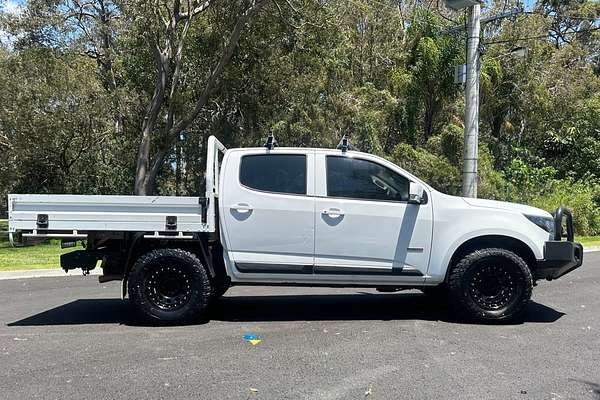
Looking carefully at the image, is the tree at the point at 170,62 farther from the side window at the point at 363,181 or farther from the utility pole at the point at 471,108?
the side window at the point at 363,181

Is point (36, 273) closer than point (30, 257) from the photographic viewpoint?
Yes

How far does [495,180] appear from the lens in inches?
856

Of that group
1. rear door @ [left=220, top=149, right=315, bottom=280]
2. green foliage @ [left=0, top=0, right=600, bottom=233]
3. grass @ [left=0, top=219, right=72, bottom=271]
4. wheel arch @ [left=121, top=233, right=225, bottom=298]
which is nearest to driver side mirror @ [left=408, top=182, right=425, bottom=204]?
rear door @ [left=220, top=149, right=315, bottom=280]

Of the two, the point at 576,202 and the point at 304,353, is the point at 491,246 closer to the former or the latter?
the point at 304,353

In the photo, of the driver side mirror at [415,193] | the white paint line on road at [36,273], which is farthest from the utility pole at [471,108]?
the white paint line on road at [36,273]

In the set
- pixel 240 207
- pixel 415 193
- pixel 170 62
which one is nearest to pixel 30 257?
pixel 170 62

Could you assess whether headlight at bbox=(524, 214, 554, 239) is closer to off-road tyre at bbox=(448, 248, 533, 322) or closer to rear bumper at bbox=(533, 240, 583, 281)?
rear bumper at bbox=(533, 240, 583, 281)

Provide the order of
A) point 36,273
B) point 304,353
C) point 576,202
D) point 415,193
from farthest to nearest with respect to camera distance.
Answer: point 576,202 < point 36,273 < point 415,193 < point 304,353

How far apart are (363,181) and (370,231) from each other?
2.00ft

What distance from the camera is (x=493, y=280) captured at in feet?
22.4

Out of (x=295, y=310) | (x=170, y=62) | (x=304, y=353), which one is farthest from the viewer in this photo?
(x=170, y=62)

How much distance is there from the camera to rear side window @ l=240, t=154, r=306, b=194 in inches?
270

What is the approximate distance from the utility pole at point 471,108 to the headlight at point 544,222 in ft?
21.3

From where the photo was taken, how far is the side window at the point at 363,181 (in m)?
6.84
